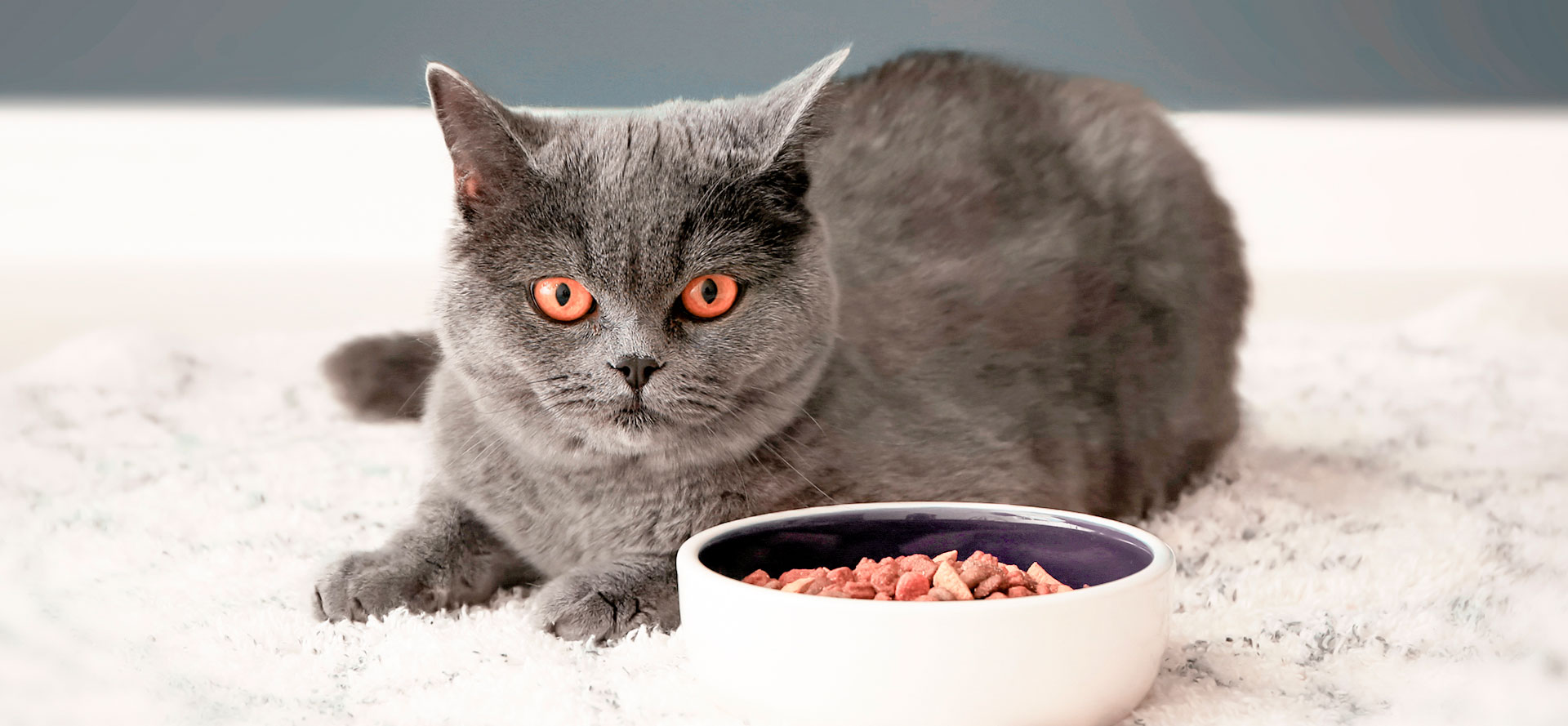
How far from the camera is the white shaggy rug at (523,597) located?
37.9 inches

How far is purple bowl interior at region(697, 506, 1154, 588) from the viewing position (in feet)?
3.28

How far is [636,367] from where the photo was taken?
1024 millimetres

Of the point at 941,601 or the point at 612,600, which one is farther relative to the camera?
the point at 612,600

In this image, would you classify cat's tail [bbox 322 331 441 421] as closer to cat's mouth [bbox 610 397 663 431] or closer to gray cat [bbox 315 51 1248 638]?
gray cat [bbox 315 51 1248 638]

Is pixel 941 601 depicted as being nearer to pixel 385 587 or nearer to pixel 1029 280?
pixel 385 587

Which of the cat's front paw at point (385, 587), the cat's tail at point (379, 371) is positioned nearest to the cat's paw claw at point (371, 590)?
the cat's front paw at point (385, 587)

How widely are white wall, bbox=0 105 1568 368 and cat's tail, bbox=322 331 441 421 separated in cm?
39

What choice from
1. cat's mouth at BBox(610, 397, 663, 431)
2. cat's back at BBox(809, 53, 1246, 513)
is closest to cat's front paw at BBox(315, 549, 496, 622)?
cat's mouth at BBox(610, 397, 663, 431)

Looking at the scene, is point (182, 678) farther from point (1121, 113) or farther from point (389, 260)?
point (389, 260)

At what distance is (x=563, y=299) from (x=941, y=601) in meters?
0.41

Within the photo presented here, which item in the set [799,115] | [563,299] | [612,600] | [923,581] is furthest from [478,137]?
[923,581]

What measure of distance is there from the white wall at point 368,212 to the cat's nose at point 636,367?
117 cm

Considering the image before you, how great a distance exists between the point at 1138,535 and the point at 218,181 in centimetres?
208

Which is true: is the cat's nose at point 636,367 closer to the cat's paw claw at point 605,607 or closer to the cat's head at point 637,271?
the cat's head at point 637,271
